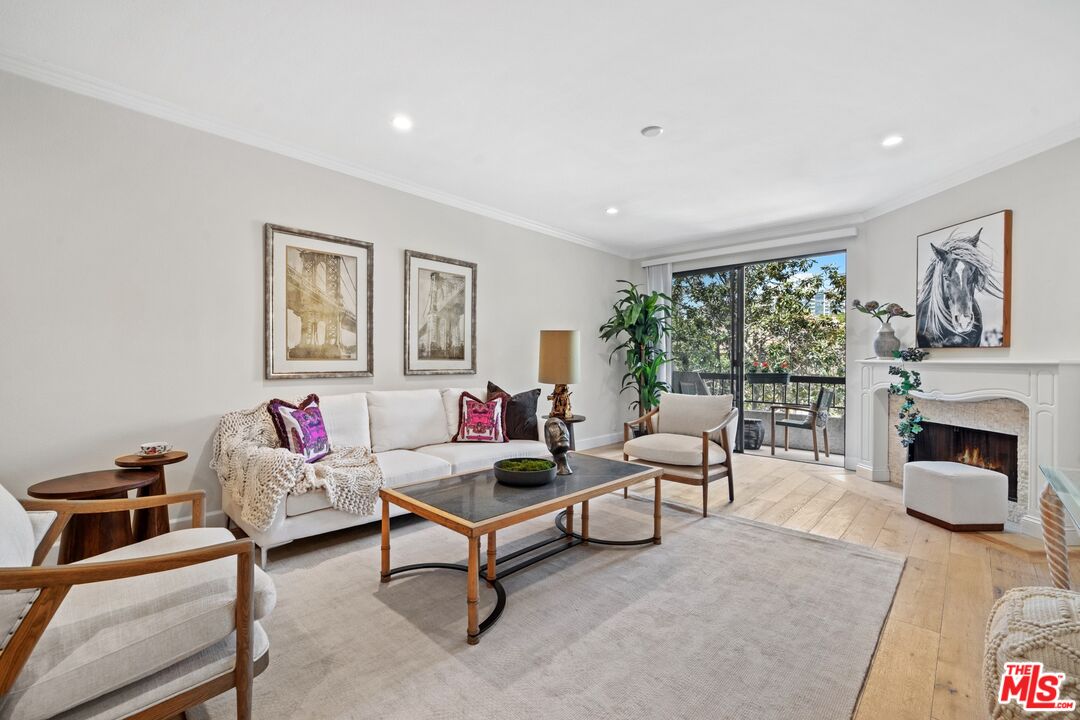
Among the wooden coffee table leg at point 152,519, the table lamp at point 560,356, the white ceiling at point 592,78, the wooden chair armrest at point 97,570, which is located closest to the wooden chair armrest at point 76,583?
the wooden chair armrest at point 97,570

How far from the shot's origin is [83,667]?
1.13 metres

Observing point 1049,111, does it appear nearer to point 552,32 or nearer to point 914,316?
point 914,316

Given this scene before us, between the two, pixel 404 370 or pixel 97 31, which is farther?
pixel 404 370

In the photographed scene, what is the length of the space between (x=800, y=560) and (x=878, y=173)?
2.98 metres

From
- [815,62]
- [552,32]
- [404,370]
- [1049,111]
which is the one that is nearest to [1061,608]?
[815,62]

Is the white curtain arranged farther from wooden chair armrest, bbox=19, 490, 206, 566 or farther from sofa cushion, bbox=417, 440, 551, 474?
wooden chair armrest, bbox=19, 490, 206, 566

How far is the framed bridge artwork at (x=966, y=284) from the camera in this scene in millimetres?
3525

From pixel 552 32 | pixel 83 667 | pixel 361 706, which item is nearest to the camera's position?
pixel 83 667

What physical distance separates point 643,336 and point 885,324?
2.42 metres

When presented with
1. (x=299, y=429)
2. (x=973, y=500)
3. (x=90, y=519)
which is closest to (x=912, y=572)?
(x=973, y=500)

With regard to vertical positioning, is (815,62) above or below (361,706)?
above

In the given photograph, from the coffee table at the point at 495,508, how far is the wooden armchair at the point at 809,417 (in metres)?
3.05

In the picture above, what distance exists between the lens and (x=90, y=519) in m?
2.24

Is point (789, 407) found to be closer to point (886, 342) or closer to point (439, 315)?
point (886, 342)
